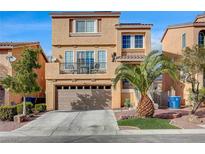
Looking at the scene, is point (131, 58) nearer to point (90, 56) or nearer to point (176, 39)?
point (90, 56)

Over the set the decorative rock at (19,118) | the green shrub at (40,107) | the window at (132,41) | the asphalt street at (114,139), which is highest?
the window at (132,41)

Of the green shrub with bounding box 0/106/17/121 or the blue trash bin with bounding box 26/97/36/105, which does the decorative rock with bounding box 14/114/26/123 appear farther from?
the blue trash bin with bounding box 26/97/36/105

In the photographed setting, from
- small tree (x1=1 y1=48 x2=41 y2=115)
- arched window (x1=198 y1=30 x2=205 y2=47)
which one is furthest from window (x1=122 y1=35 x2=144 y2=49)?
small tree (x1=1 y1=48 x2=41 y2=115)

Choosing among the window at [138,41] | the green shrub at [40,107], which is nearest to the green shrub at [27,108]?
the green shrub at [40,107]

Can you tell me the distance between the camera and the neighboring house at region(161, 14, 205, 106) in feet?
83.2

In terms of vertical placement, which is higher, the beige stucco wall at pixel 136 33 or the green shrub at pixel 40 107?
the beige stucco wall at pixel 136 33

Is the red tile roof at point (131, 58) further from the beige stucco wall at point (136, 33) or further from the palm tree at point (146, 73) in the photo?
the palm tree at point (146, 73)

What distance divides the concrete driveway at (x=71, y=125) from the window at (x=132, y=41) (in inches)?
252

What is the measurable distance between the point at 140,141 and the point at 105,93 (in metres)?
11.2

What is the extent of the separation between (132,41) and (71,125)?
10620mm

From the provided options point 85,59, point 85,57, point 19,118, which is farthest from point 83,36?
point 19,118

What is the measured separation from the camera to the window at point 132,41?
27172 mm
